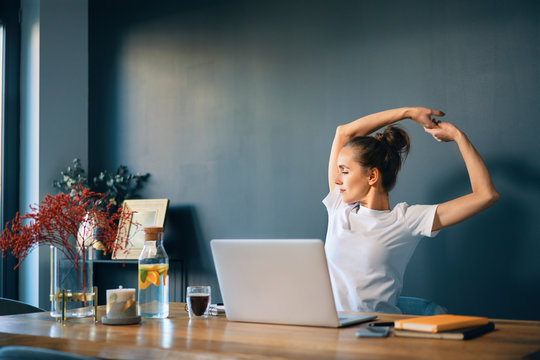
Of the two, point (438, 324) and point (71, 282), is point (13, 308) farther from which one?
point (438, 324)

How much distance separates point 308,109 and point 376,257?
1192mm

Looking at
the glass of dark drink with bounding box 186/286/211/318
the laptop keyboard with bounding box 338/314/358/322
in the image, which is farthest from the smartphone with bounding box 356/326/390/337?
the glass of dark drink with bounding box 186/286/211/318

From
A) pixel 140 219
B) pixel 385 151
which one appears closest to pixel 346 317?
pixel 385 151

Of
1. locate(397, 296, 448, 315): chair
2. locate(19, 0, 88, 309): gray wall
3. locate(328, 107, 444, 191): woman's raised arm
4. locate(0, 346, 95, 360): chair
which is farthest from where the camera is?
locate(19, 0, 88, 309): gray wall

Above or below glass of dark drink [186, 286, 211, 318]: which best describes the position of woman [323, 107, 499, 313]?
above

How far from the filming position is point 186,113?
3.82 m

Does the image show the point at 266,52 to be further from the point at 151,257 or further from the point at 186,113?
the point at 151,257

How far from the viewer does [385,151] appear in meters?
2.67

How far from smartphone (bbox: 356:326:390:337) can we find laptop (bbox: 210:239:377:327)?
0.34 ft

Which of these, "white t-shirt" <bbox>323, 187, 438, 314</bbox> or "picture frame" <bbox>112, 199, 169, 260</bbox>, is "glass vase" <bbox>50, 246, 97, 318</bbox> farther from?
"picture frame" <bbox>112, 199, 169, 260</bbox>

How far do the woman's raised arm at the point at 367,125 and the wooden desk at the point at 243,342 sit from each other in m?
1.16

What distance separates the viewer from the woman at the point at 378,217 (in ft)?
7.78

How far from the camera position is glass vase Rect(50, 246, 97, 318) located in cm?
183

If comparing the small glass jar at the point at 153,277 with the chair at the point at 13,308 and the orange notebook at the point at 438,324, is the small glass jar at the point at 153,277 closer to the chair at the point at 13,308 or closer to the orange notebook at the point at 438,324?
the orange notebook at the point at 438,324
